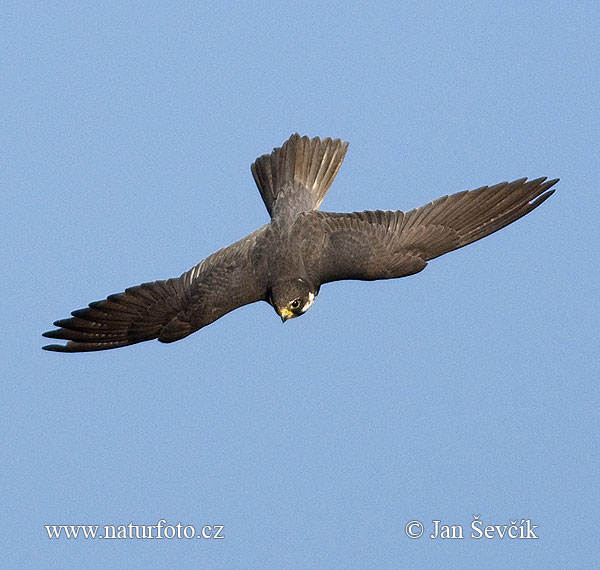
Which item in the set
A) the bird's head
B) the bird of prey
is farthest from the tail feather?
the bird's head

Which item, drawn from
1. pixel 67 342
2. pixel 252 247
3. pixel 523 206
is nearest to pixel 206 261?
pixel 252 247

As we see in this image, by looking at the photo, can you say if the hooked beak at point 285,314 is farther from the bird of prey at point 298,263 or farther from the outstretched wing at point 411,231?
the outstretched wing at point 411,231

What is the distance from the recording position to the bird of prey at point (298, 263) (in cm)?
1262

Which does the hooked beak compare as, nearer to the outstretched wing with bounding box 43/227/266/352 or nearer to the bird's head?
the bird's head

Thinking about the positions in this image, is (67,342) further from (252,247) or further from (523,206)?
(523,206)

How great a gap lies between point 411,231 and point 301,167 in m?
1.38

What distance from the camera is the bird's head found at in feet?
41.1

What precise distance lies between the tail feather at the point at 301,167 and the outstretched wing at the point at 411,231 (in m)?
0.71

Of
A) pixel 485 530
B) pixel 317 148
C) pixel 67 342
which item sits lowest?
pixel 485 530

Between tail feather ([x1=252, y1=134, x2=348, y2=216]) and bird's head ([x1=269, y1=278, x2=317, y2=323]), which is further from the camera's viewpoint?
tail feather ([x1=252, y1=134, x2=348, y2=216])

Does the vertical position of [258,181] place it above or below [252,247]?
above

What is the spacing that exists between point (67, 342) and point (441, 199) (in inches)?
144

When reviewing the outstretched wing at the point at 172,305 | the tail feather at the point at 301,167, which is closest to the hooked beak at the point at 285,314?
the outstretched wing at the point at 172,305

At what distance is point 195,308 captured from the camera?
498 inches
